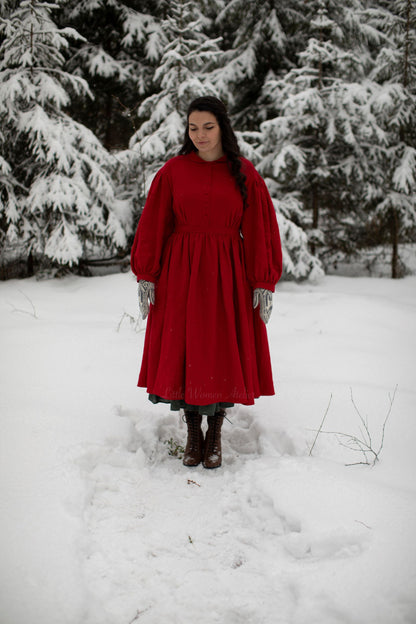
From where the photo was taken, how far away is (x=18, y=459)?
2.38 meters

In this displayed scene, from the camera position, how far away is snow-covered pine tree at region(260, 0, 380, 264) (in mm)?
7188

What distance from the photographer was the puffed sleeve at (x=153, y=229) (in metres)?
2.62

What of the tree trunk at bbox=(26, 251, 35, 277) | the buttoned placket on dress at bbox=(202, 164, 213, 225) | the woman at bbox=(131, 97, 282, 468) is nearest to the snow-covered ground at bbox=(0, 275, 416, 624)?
the woman at bbox=(131, 97, 282, 468)

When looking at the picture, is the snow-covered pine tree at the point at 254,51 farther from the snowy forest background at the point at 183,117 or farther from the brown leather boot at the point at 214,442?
the brown leather boot at the point at 214,442

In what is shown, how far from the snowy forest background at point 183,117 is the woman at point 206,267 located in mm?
Result: 3728

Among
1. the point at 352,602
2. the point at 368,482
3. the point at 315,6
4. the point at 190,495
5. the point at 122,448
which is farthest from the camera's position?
the point at 315,6

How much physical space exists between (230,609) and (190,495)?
2.63 ft

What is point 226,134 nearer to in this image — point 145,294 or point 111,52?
point 145,294

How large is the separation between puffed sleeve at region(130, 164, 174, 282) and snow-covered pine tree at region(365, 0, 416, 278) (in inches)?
250

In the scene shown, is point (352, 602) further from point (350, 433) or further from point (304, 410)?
point (304, 410)

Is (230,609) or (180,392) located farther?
(180,392)

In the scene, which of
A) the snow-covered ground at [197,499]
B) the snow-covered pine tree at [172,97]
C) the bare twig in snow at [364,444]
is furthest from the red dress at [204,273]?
the snow-covered pine tree at [172,97]

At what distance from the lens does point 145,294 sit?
2664 mm

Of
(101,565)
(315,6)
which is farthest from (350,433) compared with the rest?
(315,6)
